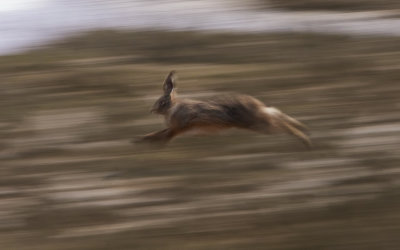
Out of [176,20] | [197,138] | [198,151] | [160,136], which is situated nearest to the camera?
[160,136]

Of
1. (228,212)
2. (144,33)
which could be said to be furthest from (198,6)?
(228,212)

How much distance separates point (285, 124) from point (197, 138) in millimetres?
744

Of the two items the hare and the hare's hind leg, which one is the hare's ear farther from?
the hare's hind leg

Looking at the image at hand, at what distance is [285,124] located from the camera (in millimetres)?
7414

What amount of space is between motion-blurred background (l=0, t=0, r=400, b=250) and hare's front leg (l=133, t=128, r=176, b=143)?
14 cm

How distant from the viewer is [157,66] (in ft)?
31.8

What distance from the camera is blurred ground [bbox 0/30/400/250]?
624 centimetres

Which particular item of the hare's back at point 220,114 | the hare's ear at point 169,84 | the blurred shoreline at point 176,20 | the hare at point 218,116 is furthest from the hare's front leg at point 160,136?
the blurred shoreline at point 176,20

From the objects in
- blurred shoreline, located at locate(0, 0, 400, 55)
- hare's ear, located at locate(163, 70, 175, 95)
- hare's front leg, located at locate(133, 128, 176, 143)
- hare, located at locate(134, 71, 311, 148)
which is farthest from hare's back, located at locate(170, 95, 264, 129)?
blurred shoreline, located at locate(0, 0, 400, 55)

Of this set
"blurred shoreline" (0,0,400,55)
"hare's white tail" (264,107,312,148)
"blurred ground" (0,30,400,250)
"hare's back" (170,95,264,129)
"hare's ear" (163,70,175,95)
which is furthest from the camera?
A: "blurred shoreline" (0,0,400,55)

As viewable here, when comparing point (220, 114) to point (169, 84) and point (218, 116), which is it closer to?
point (218, 116)

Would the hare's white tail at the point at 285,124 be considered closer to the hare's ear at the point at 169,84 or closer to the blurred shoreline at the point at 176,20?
the hare's ear at the point at 169,84

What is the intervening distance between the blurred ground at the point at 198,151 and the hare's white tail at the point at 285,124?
10 centimetres

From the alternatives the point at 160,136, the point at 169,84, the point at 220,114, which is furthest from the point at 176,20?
the point at 220,114
